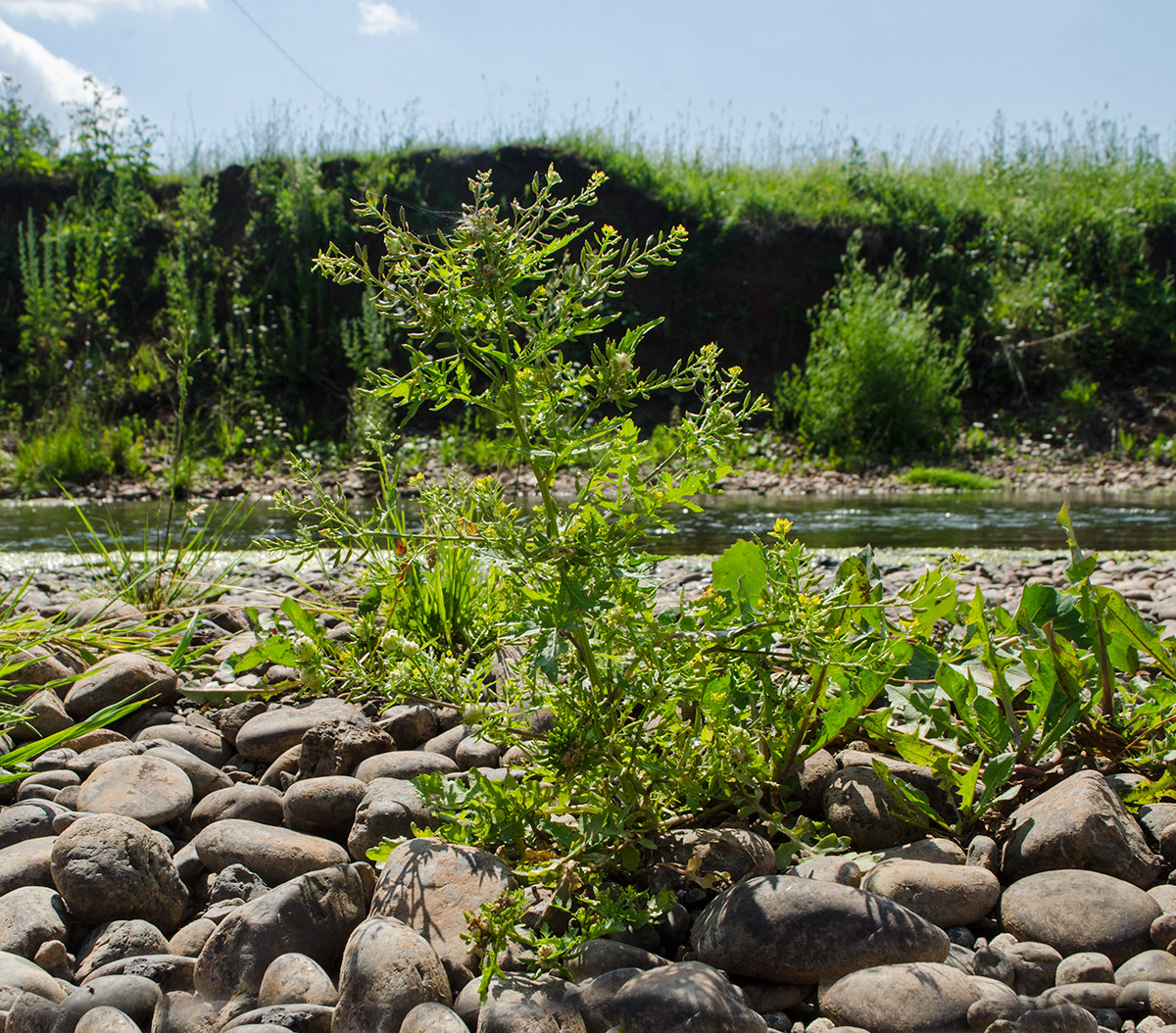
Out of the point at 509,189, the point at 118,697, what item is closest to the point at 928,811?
the point at 118,697

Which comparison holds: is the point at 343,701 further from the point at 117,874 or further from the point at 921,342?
the point at 921,342

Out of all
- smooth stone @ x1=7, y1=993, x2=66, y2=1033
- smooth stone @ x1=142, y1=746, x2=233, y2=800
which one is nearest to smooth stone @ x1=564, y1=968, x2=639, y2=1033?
smooth stone @ x1=7, y1=993, x2=66, y2=1033

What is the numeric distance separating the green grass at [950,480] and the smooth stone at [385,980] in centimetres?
990

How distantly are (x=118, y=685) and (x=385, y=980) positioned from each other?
5.20 feet

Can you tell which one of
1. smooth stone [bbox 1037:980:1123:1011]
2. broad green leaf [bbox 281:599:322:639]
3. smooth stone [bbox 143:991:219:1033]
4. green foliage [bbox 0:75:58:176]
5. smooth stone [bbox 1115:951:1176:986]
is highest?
green foliage [bbox 0:75:58:176]

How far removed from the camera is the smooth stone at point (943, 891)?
1.45 metres

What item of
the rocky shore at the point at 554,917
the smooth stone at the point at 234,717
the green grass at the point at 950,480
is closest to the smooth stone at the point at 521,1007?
the rocky shore at the point at 554,917

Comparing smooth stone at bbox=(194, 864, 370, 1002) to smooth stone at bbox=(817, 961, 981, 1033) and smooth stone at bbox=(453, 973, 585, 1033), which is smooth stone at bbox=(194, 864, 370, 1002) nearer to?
smooth stone at bbox=(453, 973, 585, 1033)

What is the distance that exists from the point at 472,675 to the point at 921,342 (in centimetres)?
1104

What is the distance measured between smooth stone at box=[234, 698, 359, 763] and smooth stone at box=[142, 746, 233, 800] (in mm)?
125

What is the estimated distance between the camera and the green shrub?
1102 cm

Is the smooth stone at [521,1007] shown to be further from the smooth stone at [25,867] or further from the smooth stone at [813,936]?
the smooth stone at [25,867]

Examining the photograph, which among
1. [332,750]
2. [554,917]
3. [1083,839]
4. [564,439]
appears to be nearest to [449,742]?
[332,750]

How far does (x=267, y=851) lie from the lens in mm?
1704
